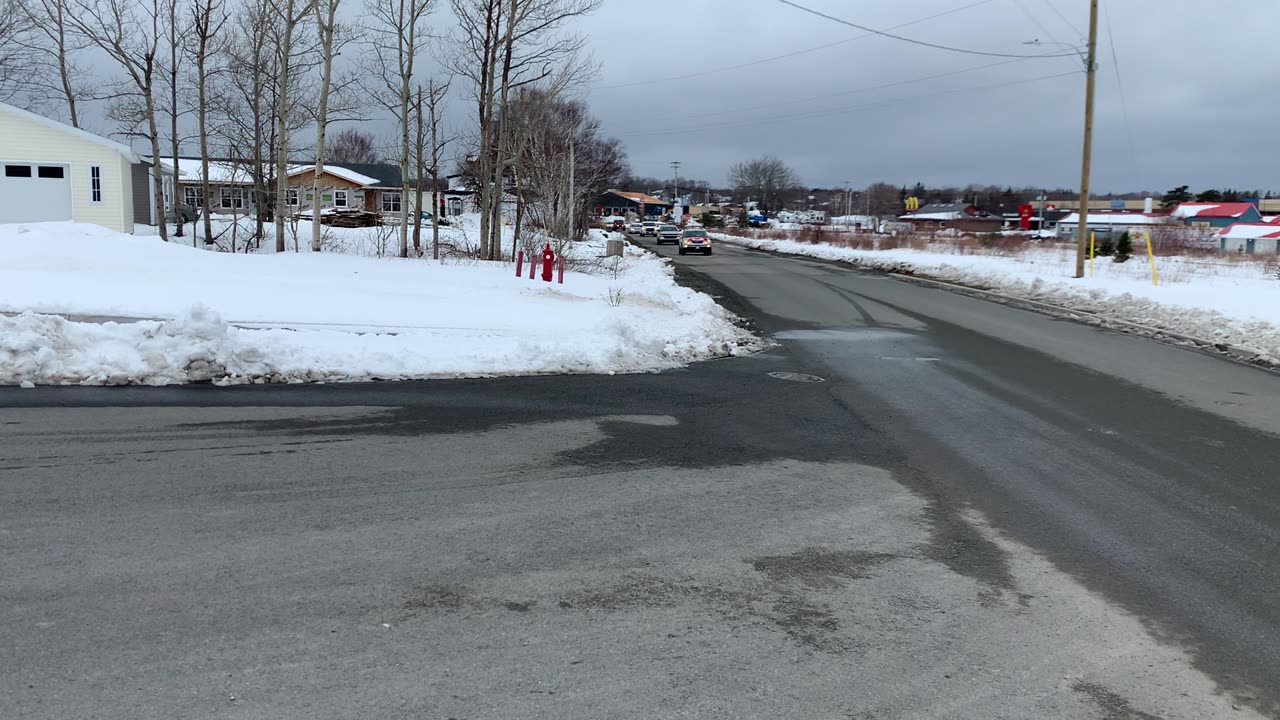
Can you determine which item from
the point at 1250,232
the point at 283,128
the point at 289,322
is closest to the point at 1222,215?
the point at 1250,232

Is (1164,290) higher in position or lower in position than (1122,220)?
lower

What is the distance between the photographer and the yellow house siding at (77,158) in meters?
30.9

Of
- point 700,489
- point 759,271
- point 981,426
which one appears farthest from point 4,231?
point 759,271

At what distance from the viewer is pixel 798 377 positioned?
11945mm

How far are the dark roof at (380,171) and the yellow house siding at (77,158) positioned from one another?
127 ft

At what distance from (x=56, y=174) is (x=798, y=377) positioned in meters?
30.3

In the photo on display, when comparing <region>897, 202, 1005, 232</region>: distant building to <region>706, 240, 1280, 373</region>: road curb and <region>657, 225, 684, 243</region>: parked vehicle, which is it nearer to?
<region>657, 225, 684, 243</region>: parked vehicle

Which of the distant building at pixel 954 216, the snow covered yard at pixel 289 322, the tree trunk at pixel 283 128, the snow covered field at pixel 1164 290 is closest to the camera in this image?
the snow covered yard at pixel 289 322

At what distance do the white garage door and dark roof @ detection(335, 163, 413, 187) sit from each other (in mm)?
39497

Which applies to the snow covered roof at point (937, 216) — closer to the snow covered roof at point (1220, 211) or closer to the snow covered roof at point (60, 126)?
the snow covered roof at point (1220, 211)

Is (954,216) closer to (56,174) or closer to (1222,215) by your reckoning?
(1222,215)

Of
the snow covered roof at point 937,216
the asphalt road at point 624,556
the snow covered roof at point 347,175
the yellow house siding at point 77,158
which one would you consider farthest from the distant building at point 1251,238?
the asphalt road at point 624,556

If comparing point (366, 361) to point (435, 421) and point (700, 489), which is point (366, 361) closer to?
point (435, 421)

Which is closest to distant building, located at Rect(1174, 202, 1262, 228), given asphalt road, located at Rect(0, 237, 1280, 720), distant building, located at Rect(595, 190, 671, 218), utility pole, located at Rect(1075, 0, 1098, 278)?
distant building, located at Rect(595, 190, 671, 218)
